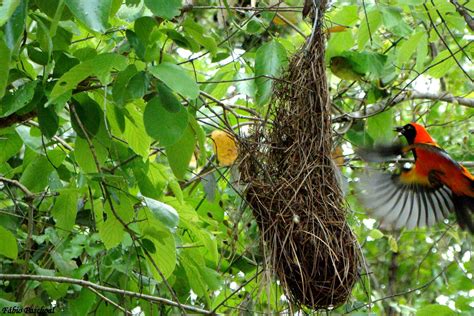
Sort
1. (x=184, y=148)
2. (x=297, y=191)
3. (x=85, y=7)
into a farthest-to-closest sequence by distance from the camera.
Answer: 1. (x=297, y=191)
2. (x=184, y=148)
3. (x=85, y=7)

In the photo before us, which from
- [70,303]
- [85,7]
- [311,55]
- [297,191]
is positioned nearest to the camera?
[85,7]

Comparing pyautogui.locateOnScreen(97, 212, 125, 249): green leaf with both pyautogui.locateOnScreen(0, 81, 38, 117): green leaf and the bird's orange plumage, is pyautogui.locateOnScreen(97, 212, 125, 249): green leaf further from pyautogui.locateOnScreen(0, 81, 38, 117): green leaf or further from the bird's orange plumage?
the bird's orange plumage

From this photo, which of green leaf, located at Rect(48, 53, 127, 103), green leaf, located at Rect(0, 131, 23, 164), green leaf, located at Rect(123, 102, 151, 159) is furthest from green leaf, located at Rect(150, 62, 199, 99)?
green leaf, located at Rect(0, 131, 23, 164)

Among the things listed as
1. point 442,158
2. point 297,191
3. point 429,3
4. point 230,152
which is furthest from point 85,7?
point 442,158

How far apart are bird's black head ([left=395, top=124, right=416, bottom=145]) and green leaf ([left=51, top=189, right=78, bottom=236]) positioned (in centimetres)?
156

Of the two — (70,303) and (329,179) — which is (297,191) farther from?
(70,303)

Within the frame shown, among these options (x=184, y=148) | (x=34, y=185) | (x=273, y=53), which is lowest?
(x=34, y=185)

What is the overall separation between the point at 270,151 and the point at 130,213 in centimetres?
46

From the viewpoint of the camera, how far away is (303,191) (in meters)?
2.15

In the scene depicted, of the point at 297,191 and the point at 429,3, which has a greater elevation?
the point at 429,3

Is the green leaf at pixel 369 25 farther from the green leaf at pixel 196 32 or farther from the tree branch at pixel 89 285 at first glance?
the tree branch at pixel 89 285

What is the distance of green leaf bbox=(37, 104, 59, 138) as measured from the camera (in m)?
1.79

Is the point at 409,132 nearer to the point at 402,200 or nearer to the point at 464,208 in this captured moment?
the point at 402,200

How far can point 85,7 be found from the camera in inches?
45.6
